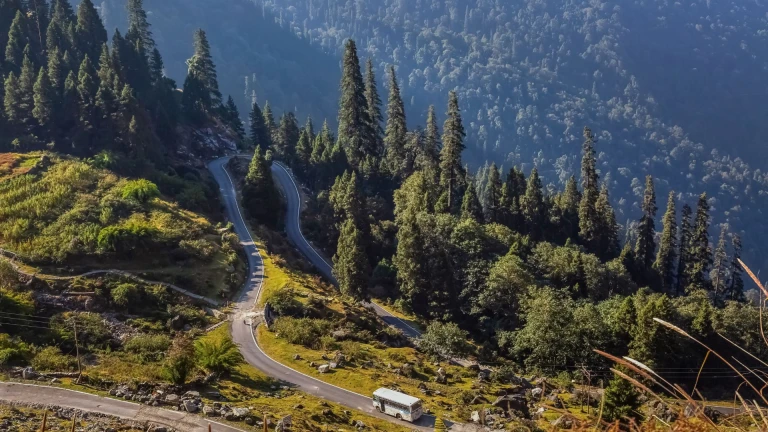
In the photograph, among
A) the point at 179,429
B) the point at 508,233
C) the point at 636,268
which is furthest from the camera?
the point at 636,268

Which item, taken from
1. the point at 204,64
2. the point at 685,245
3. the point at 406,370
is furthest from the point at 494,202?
the point at 204,64

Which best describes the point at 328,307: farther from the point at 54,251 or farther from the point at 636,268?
the point at 636,268

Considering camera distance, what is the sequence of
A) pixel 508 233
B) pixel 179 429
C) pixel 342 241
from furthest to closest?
pixel 508 233 < pixel 342 241 < pixel 179 429

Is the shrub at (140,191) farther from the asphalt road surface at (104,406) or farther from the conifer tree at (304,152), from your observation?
the conifer tree at (304,152)

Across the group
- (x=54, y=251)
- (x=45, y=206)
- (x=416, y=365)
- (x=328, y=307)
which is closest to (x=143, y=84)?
(x=45, y=206)

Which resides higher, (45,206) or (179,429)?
(45,206)

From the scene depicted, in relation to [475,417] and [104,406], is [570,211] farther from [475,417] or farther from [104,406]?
[104,406]

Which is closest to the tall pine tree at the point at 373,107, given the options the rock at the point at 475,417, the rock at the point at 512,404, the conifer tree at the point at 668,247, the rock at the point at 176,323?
the conifer tree at the point at 668,247
